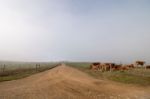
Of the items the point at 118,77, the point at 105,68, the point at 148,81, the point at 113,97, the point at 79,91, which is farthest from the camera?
the point at 105,68

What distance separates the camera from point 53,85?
76.0 feet

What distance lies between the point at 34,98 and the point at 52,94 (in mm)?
2240

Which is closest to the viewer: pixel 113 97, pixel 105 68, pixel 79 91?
pixel 113 97

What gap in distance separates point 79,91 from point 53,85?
3706 millimetres

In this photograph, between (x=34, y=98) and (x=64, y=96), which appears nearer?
(x=34, y=98)

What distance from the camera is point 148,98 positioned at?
66.6 ft

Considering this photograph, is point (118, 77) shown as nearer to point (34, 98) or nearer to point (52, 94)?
point (52, 94)

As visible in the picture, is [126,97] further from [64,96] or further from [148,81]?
[148,81]

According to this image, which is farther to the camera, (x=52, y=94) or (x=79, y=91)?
(x=79, y=91)

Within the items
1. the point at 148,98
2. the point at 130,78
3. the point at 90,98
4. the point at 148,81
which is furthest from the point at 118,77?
the point at 90,98

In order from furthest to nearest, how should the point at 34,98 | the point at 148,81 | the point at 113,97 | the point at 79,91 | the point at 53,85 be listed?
1. the point at 148,81
2. the point at 53,85
3. the point at 79,91
4. the point at 113,97
5. the point at 34,98

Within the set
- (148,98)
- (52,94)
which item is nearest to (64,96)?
(52,94)

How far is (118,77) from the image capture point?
34.7 metres

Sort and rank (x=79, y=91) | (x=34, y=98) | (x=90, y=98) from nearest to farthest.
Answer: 1. (x=34, y=98)
2. (x=90, y=98)
3. (x=79, y=91)
